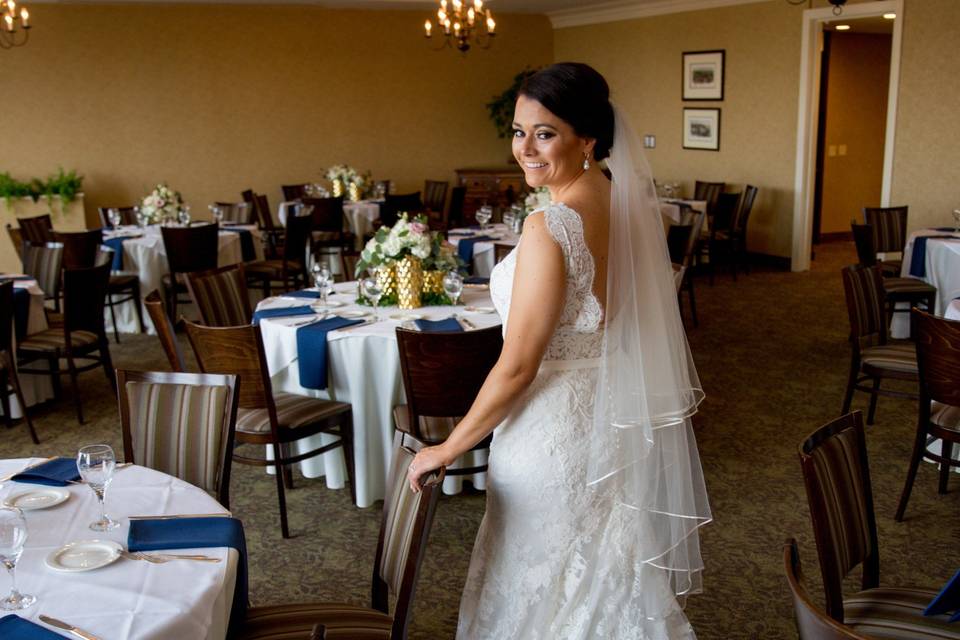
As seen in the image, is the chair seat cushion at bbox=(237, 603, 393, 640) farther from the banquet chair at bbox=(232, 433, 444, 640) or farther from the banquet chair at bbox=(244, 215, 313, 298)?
the banquet chair at bbox=(244, 215, 313, 298)

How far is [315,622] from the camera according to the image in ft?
7.63

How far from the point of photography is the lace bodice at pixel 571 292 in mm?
2287

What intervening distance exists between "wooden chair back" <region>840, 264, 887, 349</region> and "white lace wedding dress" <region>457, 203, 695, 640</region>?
2643mm

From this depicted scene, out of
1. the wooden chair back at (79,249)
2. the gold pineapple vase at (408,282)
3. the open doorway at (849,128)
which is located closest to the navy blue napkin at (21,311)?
the wooden chair back at (79,249)

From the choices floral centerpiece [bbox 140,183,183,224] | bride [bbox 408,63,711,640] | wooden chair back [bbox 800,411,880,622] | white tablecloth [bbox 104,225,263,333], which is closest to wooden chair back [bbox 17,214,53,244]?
white tablecloth [bbox 104,225,263,333]

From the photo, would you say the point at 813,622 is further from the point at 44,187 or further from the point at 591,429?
the point at 44,187

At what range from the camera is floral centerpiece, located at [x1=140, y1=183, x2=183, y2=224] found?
28.2 feet

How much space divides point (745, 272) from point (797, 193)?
1.04 m

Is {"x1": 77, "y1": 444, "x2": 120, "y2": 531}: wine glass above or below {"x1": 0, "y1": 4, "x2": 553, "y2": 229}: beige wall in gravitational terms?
below

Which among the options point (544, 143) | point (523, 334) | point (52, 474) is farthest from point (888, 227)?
point (52, 474)

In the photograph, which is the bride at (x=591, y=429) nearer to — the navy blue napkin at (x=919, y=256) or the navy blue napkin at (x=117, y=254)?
the navy blue napkin at (x=919, y=256)

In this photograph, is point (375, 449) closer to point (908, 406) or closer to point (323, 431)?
point (323, 431)

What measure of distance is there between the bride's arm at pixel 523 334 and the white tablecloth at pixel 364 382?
5.75 ft

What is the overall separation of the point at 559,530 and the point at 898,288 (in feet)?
16.9
